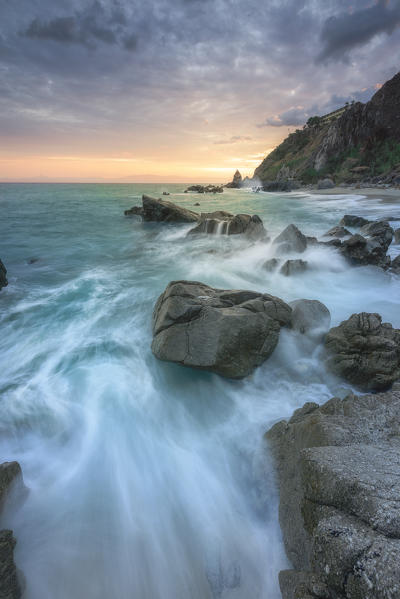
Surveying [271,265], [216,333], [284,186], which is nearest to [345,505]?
[216,333]

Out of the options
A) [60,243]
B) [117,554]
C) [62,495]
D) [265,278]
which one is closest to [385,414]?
[117,554]

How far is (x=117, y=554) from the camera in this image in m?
3.51

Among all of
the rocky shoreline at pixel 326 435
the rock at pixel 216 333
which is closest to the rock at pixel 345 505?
the rocky shoreline at pixel 326 435

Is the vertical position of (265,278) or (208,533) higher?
(265,278)

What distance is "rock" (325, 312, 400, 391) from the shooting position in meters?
5.30

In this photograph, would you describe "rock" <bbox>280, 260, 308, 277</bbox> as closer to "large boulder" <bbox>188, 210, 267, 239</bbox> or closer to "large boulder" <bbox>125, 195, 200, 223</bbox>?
"large boulder" <bbox>188, 210, 267, 239</bbox>

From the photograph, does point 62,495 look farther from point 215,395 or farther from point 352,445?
point 352,445

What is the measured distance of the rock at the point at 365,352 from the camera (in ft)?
17.4

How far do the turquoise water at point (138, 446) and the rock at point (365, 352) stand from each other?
41cm

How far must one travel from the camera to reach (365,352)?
18.3 ft

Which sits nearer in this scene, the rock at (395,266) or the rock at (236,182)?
the rock at (395,266)

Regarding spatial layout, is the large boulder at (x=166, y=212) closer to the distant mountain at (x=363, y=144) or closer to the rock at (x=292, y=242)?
the rock at (x=292, y=242)

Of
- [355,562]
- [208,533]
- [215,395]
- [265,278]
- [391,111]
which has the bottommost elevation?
[208,533]

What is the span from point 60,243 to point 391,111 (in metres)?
80.9
